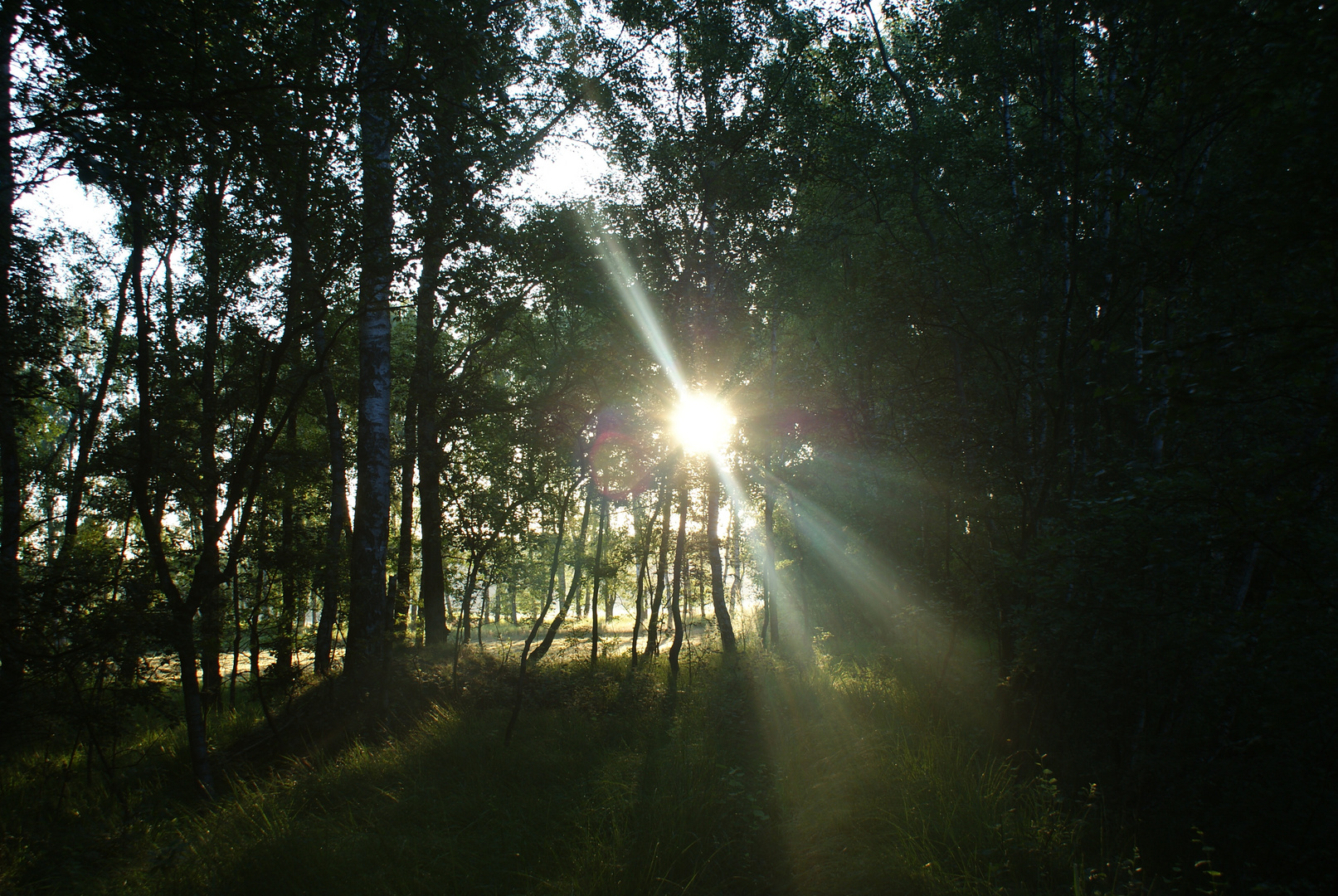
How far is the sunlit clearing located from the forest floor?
6.23 m

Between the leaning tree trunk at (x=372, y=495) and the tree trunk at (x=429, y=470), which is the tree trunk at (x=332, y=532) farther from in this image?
the tree trunk at (x=429, y=470)

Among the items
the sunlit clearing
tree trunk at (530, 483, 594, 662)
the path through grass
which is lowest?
the path through grass

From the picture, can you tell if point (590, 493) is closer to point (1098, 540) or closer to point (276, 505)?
point (276, 505)

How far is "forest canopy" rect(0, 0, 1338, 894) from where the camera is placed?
456 cm

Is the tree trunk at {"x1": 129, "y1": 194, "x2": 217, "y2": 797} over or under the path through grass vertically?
over

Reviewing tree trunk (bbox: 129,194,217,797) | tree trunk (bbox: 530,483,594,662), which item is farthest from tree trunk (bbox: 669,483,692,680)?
tree trunk (bbox: 129,194,217,797)

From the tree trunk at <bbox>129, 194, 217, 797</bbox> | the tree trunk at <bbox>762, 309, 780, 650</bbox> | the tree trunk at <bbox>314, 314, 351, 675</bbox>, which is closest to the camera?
the tree trunk at <bbox>129, 194, 217, 797</bbox>

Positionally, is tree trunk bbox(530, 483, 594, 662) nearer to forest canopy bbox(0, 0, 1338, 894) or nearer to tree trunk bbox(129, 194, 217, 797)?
forest canopy bbox(0, 0, 1338, 894)

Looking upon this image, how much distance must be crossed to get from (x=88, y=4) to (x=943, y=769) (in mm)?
9220

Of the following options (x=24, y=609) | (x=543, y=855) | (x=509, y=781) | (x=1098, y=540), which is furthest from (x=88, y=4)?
(x=1098, y=540)

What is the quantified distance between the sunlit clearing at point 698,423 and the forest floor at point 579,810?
245 inches

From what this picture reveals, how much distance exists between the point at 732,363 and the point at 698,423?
7.18 feet

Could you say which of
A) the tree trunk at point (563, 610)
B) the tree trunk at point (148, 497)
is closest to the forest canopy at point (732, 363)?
the tree trunk at point (148, 497)

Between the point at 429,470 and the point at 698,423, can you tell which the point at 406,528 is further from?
the point at 698,423
